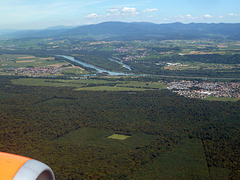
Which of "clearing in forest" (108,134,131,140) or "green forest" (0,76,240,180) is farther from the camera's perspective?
"clearing in forest" (108,134,131,140)

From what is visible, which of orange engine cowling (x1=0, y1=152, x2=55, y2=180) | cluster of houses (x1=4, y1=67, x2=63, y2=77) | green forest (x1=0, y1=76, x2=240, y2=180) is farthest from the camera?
cluster of houses (x1=4, y1=67, x2=63, y2=77)

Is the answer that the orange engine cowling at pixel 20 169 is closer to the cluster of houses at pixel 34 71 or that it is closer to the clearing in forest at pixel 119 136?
the clearing in forest at pixel 119 136

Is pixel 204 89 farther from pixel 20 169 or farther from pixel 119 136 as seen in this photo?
pixel 20 169

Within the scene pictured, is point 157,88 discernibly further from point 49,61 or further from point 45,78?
point 49,61

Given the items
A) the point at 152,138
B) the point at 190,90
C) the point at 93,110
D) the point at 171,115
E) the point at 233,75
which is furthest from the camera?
the point at 233,75

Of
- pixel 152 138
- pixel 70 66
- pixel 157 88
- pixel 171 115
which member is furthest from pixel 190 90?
pixel 70 66

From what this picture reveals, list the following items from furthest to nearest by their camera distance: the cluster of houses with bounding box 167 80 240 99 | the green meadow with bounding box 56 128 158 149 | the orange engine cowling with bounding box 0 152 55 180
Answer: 1. the cluster of houses with bounding box 167 80 240 99
2. the green meadow with bounding box 56 128 158 149
3. the orange engine cowling with bounding box 0 152 55 180

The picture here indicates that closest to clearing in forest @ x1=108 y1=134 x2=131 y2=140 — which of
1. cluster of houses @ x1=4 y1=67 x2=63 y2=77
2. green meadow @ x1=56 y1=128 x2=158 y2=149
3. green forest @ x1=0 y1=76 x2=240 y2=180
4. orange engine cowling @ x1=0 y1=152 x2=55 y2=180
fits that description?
green meadow @ x1=56 y1=128 x2=158 y2=149

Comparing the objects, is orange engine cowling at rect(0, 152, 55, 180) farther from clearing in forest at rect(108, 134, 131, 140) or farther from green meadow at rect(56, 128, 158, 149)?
clearing in forest at rect(108, 134, 131, 140)
